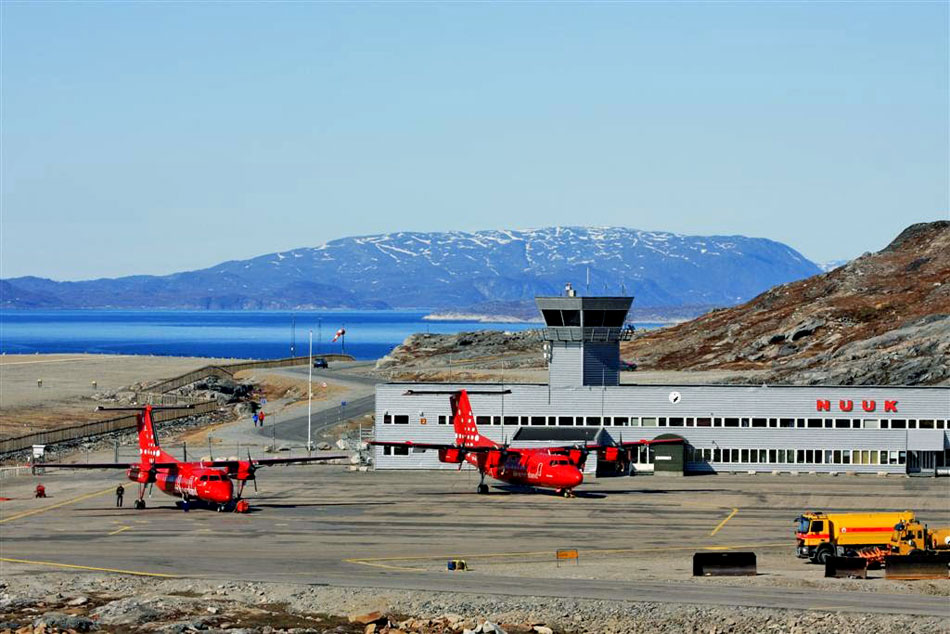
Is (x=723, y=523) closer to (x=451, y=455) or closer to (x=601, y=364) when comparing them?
(x=451, y=455)

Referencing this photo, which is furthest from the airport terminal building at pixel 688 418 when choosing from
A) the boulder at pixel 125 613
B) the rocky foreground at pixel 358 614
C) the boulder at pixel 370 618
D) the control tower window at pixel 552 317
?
the boulder at pixel 370 618

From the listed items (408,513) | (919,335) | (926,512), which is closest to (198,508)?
(408,513)

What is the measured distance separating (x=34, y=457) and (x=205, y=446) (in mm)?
15681

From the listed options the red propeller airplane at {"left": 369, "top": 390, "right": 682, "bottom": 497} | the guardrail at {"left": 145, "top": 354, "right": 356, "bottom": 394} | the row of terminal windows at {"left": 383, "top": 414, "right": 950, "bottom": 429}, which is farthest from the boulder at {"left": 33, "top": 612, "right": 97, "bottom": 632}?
the guardrail at {"left": 145, "top": 354, "right": 356, "bottom": 394}

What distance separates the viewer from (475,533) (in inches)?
2628

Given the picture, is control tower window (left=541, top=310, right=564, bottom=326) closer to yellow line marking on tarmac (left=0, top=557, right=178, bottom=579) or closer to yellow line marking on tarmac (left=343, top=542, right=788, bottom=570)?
yellow line marking on tarmac (left=343, top=542, right=788, bottom=570)

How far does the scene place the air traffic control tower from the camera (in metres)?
94.2

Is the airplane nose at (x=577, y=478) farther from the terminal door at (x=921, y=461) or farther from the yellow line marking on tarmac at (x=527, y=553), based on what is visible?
the terminal door at (x=921, y=461)

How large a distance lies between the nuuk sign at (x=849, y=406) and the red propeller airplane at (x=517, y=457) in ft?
46.3

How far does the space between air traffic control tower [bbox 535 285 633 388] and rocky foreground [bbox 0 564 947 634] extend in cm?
4405

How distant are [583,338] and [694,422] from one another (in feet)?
32.5

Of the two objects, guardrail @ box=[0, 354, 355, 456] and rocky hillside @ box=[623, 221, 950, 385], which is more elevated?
rocky hillside @ box=[623, 221, 950, 385]

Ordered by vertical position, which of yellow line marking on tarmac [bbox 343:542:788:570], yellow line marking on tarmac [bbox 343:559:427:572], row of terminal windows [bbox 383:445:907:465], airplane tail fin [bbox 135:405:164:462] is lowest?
yellow line marking on tarmac [bbox 343:559:427:572]

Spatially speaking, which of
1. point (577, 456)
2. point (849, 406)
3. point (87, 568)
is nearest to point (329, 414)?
point (577, 456)
